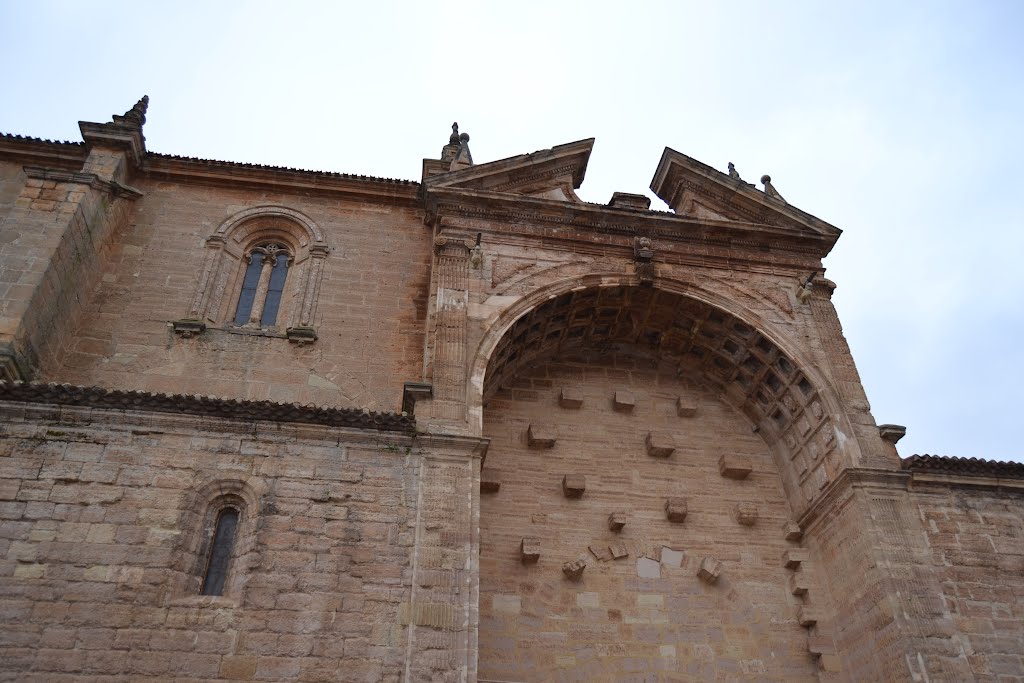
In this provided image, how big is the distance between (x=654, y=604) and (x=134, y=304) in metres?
8.03

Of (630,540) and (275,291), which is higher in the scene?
(275,291)

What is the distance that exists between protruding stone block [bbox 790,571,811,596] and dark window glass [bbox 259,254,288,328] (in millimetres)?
7903

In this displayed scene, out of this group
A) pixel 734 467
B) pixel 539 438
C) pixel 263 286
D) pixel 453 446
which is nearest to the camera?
pixel 453 446

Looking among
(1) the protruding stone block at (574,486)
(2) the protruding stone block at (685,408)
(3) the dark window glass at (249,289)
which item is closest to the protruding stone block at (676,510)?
(1) the protruding stone block at (574,486)

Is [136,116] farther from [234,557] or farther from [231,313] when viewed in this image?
[234,557]

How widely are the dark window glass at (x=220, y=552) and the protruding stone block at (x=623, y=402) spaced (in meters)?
5.75

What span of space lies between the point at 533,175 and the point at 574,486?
4974 millimetres

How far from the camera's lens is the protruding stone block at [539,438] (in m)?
11.6

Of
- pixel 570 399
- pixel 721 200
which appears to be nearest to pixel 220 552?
pixel 570 399

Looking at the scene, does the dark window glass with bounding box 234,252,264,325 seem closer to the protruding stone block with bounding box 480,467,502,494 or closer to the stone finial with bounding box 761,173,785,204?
the protruding stone block with bounding box 480,467,502,494

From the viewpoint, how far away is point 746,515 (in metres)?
11.4

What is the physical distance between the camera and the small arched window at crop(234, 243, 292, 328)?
1198 cm

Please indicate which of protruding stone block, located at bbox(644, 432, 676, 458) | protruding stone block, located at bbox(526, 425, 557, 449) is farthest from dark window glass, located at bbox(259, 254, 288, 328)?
protruding stone block, located at bbox(644, 432, 676, 458)

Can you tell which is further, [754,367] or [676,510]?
[754,367]
